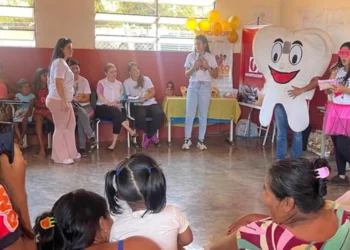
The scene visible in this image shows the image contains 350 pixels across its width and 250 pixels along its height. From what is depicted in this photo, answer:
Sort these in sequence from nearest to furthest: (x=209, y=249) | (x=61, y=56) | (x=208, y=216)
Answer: (x=209, y=249) → (x=208, y=216) → (x=61, y=56)

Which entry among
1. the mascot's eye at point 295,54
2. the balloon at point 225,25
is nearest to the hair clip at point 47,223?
the mascot's eye at point 295,54

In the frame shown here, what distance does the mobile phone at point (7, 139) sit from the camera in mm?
1211

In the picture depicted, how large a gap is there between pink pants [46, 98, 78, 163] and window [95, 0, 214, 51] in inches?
61.3

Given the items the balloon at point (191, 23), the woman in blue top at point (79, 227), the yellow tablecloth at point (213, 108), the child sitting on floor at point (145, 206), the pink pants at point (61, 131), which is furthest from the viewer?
the balloon at point (191, 23)

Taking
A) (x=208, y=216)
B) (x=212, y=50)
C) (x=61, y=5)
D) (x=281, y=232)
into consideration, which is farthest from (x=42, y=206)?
(x=212, y=50)

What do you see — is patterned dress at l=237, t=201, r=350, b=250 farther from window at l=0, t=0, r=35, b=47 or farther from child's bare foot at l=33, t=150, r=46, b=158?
window at l=0, t=0, r=35, b=47

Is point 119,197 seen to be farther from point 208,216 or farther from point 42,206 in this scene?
point 42,206

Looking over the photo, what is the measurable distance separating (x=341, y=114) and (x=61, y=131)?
3.08 metres

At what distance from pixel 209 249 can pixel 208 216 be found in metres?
1.84

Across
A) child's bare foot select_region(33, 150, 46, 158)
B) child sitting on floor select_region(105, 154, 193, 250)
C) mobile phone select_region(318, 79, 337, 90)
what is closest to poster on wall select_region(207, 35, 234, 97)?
mobile phone select_region(318, 79, 337, 90)

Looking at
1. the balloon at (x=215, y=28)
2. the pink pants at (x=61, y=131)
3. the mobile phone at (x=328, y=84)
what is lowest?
the pink pants at (x=61, y=131)

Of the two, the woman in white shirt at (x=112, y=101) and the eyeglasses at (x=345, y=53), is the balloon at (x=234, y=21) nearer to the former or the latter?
the woman in white shirt at (x=112, y=101)

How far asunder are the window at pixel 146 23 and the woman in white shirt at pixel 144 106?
0.52m

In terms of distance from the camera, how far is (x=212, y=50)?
21.1ft
